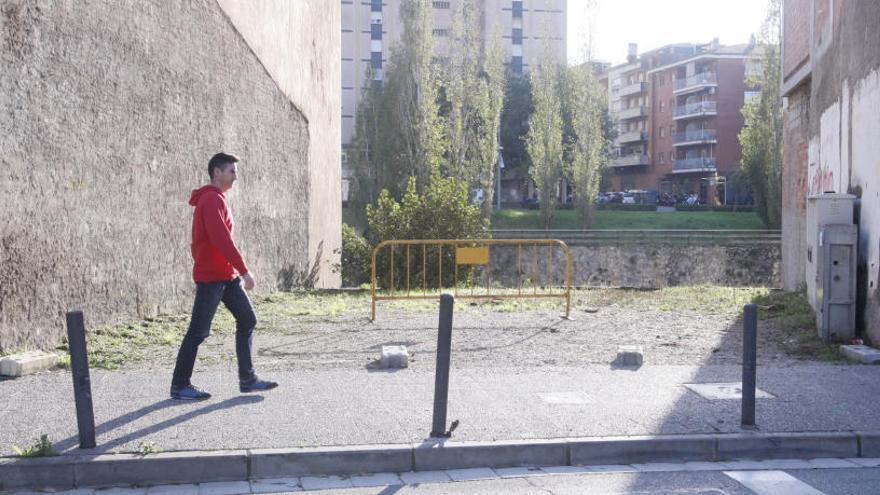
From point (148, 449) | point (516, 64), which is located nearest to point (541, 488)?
point (148, 449)

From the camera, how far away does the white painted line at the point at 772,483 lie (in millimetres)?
5391

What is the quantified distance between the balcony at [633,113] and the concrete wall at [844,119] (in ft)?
229

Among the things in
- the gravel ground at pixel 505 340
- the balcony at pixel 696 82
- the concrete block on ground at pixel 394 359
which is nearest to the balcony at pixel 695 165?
the balcony at pixel 696 82

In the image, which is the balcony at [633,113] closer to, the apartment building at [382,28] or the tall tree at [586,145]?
the apartment building at [382,28]

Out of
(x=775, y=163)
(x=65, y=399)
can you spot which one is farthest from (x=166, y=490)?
(x=775, y=163)

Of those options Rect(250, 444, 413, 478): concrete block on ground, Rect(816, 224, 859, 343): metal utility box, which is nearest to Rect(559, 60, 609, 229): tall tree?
Rect(816, 224, 859, 343): metal utility box

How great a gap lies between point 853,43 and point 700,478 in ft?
24.7

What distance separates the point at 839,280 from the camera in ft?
33.3

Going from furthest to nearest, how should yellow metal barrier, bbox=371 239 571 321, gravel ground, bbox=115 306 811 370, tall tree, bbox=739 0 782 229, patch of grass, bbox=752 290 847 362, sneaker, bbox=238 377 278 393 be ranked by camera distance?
tall tree, bbox=739 0 782 229
yellow metal barrier, bbox=371 239 571 321
patch of grass, bbox=752 290 847 362
gravel ground, bbox=115 306 811 370
sneaker, bbox=238 377 278 393

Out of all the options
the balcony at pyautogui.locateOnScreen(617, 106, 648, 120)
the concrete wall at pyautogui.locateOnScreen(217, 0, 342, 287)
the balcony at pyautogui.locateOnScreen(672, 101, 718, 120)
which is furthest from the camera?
the balcony at pyautogui.locateOnScreen(617, 106, 648, 120)

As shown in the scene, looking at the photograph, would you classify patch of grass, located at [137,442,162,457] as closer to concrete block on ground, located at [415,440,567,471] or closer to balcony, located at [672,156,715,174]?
concrete block on ground, located at [415,440,567,471]

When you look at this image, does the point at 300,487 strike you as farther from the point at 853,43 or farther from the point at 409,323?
the point at 853,43

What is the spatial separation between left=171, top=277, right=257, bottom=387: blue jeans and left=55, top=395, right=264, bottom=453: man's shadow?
25 centimetres

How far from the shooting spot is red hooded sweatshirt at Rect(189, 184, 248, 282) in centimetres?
711
